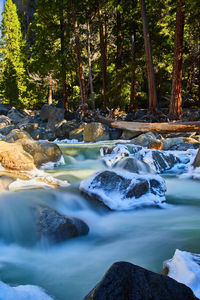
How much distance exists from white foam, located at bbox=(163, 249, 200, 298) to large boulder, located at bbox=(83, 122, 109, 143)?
10.4 m

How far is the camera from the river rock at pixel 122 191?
15.4 ft

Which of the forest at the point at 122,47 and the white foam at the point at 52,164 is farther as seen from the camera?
the forest at the point at 122,47

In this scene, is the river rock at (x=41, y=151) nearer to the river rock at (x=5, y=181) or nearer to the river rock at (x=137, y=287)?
the river rock at (x=5, y=181)

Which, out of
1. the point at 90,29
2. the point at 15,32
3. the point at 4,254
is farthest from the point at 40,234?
the point at 15,32

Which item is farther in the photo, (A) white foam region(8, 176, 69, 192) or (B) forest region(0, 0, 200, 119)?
(B) forest region(0, 0, 200, 119)

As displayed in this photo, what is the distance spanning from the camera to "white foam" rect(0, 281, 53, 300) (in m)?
2.03

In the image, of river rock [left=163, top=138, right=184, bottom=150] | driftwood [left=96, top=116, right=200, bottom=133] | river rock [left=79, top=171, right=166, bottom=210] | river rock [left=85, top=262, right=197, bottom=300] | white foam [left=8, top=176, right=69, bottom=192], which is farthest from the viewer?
driftwood [left=96, top=116, right=200, bottom=133]

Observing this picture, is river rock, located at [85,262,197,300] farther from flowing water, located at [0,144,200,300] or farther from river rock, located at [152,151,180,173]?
river rock, located at [152,151,180,173]

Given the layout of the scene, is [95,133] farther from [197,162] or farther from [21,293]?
[21,293]

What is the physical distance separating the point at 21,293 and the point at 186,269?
4.64ft

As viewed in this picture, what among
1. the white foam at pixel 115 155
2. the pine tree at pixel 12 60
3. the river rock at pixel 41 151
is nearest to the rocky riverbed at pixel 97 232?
the river rock at pixel 41 151


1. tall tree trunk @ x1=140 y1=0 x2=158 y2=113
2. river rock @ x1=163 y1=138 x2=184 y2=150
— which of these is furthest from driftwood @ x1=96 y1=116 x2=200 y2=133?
tall tree trunk @ x1=140 y1=0 x2=158 y2=113

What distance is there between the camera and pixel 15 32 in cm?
3044

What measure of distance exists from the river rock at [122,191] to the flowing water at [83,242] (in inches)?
6.8
